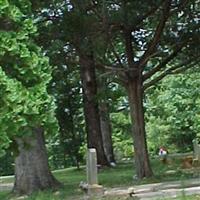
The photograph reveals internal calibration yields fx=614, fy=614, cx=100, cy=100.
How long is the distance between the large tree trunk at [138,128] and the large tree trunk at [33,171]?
7.59 ft

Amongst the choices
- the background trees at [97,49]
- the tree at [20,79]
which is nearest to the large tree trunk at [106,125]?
the background trees at [97,49]

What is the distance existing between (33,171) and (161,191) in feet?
14.0

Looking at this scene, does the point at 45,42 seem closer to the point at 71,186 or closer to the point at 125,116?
the point at 71,186

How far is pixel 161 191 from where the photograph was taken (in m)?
11.7

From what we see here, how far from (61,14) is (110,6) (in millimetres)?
1462

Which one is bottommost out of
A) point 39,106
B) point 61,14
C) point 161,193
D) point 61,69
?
point 161,193

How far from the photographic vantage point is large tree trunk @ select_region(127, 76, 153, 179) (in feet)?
52.9

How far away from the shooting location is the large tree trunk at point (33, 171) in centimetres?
1486

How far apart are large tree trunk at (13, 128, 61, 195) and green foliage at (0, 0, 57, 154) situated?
5221mm

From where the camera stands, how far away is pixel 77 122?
2753 centimetres

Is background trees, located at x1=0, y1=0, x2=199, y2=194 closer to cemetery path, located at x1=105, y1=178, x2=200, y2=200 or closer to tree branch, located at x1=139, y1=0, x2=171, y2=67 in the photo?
tree branch, located at x1=139, y1=0, x2=171, y2=67

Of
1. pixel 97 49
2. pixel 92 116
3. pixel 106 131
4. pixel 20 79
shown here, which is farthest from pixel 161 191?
pixel 106 131

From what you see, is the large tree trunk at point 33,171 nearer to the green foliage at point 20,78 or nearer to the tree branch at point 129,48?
the tree branch at point 129,48

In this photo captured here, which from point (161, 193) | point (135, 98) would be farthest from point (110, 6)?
point (161, 193)
